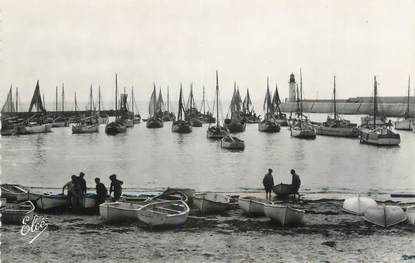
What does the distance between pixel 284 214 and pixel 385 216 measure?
3.49 meters

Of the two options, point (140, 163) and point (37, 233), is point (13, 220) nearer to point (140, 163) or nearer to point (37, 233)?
point (37, 233)

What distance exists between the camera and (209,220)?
57.9 ft

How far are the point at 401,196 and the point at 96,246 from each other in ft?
50.5

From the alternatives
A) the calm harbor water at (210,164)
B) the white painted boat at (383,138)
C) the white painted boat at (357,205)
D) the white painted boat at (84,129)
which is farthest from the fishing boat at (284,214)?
the white painted boat at (84,129)

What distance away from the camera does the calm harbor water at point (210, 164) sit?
33428 millimetres

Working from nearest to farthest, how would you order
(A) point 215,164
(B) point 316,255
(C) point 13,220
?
(B) point 316,255
(C) point 13,220
(A) point 215,164

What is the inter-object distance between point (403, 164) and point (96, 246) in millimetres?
37618

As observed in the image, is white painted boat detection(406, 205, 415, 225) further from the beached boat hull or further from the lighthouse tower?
the lighthouse tower

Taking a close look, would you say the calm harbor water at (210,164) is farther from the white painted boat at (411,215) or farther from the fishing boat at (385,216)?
the fishing boat at (385,216)

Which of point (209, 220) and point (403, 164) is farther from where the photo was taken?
point (403, 164)

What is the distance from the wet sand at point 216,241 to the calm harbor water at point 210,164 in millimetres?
12975

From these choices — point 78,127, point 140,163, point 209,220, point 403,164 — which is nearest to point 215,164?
point 140,163

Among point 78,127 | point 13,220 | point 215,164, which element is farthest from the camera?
point 78,127

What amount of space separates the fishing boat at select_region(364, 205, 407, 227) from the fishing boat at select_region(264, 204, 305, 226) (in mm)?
2483
